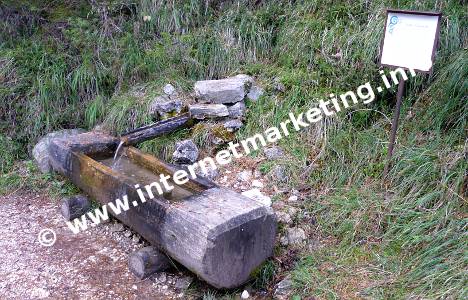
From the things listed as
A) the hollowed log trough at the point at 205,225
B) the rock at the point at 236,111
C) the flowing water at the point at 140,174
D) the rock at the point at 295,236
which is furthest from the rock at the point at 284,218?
the rock at the point at 236,111

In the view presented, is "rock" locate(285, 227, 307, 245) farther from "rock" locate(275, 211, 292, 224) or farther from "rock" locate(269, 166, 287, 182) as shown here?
"rock" locate(269, 166, 287, 182)

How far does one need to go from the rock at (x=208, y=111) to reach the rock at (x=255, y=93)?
33 centimetres

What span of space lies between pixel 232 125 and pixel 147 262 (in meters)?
1.67

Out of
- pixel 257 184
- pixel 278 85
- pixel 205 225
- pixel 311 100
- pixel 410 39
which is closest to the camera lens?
pixel 205 225

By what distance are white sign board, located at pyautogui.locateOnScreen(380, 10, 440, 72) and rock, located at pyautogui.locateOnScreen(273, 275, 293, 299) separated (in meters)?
1.67

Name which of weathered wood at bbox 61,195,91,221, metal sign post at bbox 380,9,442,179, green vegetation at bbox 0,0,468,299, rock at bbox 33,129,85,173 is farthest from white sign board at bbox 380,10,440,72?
rock at bbox 33,129,85,173

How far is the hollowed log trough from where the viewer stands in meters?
2.65

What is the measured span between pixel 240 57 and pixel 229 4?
104cm

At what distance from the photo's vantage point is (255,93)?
14.9ft

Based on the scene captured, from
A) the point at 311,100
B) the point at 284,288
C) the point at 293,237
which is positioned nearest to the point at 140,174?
the point at 293,237

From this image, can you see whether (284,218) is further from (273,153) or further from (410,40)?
(410,40)

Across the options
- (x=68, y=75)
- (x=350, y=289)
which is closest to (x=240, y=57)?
(x=68, y=75)

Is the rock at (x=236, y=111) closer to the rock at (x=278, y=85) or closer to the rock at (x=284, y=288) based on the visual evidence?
the rock at (x=278, y=85)

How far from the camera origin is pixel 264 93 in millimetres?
4508
